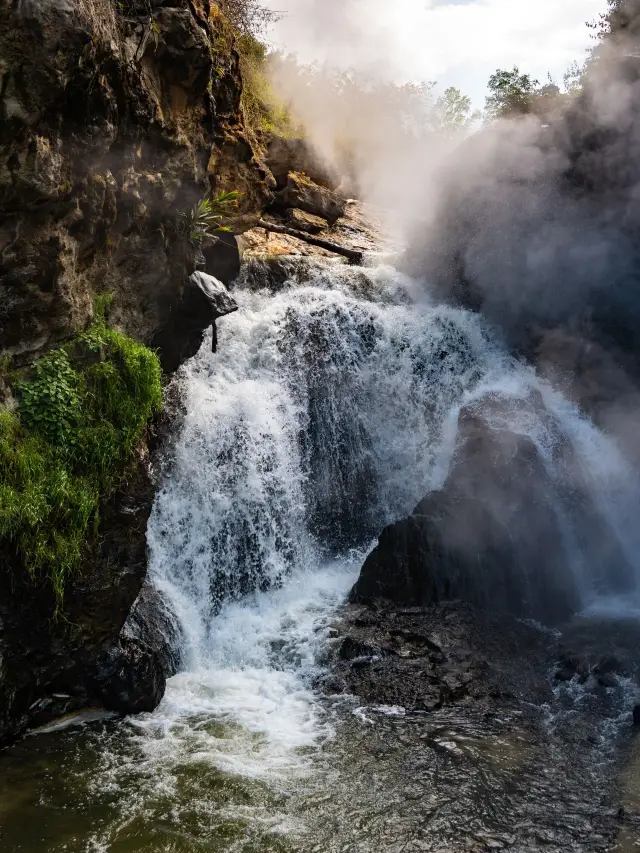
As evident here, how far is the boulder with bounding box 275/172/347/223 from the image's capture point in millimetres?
15266

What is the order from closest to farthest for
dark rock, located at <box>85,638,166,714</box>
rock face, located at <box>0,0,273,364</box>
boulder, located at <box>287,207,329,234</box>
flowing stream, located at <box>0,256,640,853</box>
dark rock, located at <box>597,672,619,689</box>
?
flowing stream, located at <box>0,256,640,853</box>
rock face, located at <box>0,0,273,364</box>
dark rock, located at <box>85,638,166,714</box>
dark rock, located at <box>597,672,619,689</box>
boulder, located at <box>287,207,329,234</box>

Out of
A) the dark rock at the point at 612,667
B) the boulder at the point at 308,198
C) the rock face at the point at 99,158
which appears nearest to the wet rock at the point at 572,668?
the dark rock at the point at 612,667

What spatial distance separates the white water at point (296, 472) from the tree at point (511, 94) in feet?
20.5

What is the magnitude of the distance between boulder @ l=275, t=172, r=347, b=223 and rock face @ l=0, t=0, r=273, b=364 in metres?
5.85

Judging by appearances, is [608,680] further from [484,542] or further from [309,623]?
[309,623]

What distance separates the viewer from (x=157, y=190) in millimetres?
7676

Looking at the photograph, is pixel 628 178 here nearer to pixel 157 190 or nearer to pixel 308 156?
pixel 308 156

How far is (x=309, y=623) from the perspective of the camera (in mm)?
8422

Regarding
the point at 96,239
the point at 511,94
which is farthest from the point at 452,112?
the point at 96,239

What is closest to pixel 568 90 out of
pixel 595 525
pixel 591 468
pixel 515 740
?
pixel 591 468

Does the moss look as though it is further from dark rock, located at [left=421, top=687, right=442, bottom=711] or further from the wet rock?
the wet rock

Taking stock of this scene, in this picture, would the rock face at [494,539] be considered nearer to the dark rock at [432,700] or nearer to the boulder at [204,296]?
the dark rock at [432,700]

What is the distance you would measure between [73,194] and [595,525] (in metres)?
9.22

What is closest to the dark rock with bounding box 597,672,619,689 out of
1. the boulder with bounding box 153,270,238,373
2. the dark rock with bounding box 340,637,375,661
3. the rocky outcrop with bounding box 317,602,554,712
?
the rocky outcrop with bounding box 317,602,554,712
